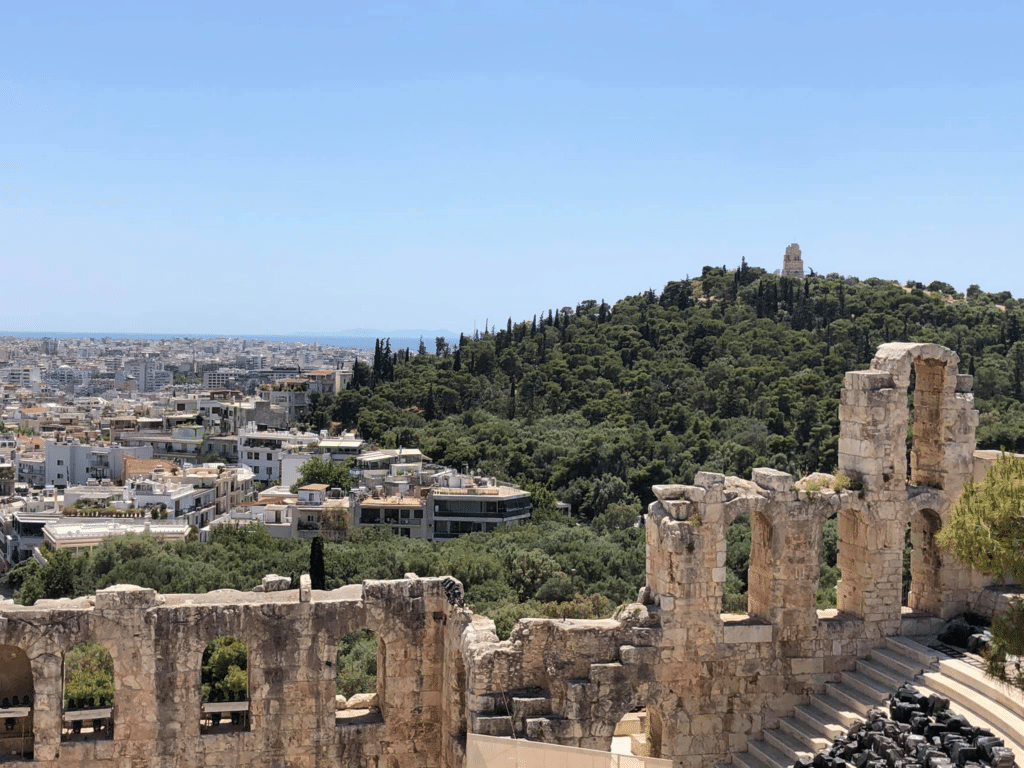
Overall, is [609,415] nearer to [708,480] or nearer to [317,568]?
[317,568]

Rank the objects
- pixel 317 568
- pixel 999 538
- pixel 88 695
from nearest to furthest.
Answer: pixel 999 538 < pixel 88 695 < pixel 317 568

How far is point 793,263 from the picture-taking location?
11994cm

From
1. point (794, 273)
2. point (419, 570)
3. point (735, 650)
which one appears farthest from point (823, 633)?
point (794, 273)

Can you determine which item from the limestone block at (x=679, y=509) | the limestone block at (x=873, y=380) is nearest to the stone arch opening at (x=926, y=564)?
the limestone block at (x=873, y=380)

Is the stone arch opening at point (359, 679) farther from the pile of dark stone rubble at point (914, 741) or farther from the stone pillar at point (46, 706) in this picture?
the pile of dark stone rubble at point (914, 741)

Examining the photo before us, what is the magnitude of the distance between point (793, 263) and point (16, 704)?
11036 cm

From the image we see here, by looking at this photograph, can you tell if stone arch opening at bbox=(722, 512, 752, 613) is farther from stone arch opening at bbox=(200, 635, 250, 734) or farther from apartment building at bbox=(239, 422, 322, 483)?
apartment building at bbox=(239, 422, 322, 483)

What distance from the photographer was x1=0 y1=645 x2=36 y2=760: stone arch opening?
17797 mm

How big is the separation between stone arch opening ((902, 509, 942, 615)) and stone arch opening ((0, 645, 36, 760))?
51.4ft

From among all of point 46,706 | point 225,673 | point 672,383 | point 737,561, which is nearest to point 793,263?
point 672,383

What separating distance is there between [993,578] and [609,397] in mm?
67772

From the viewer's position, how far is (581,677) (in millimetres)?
17625

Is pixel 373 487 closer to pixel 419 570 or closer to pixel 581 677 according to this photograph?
pixel 419 570

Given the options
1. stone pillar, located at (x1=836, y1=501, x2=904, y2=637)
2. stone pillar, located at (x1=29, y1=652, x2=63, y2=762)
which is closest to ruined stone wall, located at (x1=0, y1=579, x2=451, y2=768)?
stone pillar, located at (x1=29, y1=652, x2=63, y2=762)
